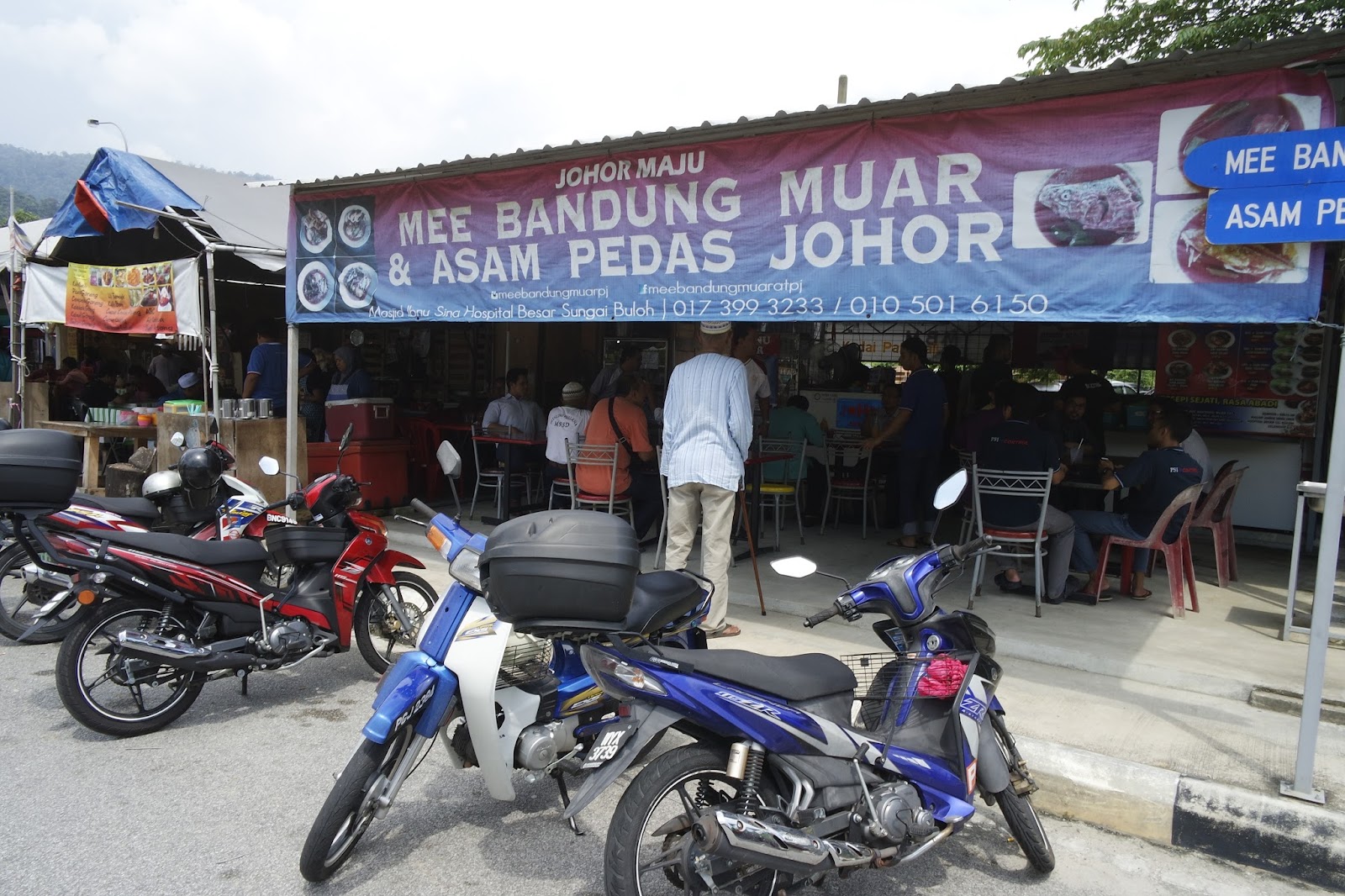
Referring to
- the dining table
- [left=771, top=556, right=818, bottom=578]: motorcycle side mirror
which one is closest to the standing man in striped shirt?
[left=771, top=556, right=818, bottom=578]: motorcycle side mirror

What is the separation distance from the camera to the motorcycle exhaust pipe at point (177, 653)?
13.2ft

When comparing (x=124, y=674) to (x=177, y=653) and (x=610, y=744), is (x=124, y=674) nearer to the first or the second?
(x=177, y=653)

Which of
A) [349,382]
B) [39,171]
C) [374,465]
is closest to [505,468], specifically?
[374,465]

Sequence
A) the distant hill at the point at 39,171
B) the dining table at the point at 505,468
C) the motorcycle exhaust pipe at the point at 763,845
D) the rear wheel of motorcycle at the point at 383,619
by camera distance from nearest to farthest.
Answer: the motorcycle exhaust pipe at the point at 763,845 → the rear wheel of motorcycle at the point at 383,619 → the dining table at the point at 505,468 → the distant hill at the point at 39,171

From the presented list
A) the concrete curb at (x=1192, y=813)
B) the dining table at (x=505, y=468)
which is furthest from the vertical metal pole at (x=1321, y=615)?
the dining table at (x=505, y=468)

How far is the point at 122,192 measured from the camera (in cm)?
855

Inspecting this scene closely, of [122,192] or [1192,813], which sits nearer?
[1192,813]

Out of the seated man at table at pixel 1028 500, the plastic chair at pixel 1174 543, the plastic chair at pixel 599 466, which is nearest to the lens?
the plastic chair at pixel 1174 543

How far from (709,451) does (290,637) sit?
2.47 m

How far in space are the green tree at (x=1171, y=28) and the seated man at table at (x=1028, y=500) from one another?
835 cm

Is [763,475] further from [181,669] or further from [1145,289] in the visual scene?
[181,669]

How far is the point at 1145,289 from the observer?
175 inches

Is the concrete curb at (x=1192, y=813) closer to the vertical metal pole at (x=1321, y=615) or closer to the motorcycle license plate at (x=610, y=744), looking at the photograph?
the vertical metal pole at (x=1321, y=615)

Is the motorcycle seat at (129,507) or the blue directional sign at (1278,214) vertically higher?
the blue directional sign at (1278,214)
